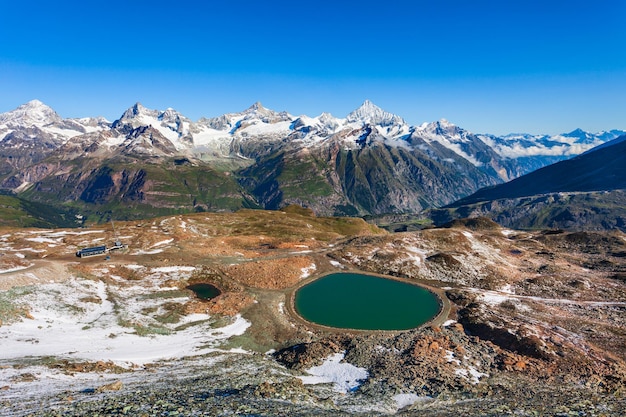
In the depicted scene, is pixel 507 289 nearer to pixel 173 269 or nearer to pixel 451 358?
pixel 451 358

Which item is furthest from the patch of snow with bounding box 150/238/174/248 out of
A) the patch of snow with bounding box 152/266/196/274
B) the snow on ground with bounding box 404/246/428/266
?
the snow on ground with bounding box 404/246/428/266

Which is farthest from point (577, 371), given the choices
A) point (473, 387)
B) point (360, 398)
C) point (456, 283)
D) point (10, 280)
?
point (10, 280)

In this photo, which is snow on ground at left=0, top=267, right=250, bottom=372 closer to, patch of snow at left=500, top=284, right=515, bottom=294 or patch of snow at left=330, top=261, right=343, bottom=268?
patch of snow at left=330, top=261, right=343, bottom=268

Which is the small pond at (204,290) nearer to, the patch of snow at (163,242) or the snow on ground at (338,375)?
the patch of snow at (163,242)

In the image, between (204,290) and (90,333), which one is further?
(204,290)

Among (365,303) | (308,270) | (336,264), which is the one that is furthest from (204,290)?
(336,264)

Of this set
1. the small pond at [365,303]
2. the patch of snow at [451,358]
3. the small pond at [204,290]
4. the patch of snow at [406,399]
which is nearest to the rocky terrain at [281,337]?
the patch of snow at [406,399]
